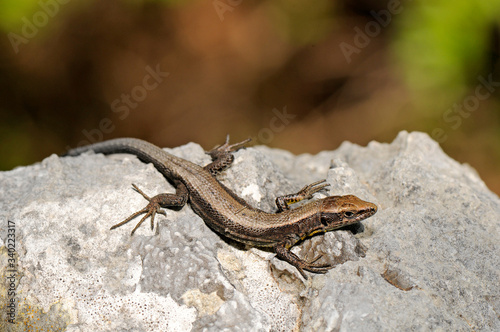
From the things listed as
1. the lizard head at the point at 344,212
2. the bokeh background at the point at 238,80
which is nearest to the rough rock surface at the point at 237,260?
the lizard head at the point at 344,212

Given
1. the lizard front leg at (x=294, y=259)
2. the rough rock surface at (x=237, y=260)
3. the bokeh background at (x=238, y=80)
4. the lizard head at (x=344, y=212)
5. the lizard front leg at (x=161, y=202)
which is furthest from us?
the bokeh background at (x=238, y=80)

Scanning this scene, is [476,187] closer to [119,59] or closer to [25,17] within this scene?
[119,59]

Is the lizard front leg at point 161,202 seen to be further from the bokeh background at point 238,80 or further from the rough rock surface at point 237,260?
the bokeh background at point 238,80

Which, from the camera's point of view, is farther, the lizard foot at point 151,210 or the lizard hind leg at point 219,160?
the lizard hind leg at point 219,160

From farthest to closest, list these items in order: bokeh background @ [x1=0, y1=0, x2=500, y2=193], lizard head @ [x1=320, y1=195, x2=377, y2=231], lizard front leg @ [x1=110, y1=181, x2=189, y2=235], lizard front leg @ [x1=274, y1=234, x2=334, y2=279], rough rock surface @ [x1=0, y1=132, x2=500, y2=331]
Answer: bokeh background @ [x1=0, y1=0, x2=500, y2=193]
lizard front leg @ [x1=110, y1=181, x2=189, y2=235]
lizard head @ [x1=320, y1=195, x2=377, y2=231]
lizard front leg @ [x1=274, y1=234, x2=334, y2=279]
rough rock surface @ [x1=0, y1=132, x2=500, y2=331]

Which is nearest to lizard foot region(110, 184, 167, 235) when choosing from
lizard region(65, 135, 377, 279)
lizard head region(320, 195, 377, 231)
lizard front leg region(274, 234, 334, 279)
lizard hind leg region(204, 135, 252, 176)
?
lizard region(65, 135, 377, 279)

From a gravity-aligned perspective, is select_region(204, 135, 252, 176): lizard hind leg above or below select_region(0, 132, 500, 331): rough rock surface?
above

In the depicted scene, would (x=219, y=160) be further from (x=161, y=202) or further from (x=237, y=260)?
(x=237, y=260)

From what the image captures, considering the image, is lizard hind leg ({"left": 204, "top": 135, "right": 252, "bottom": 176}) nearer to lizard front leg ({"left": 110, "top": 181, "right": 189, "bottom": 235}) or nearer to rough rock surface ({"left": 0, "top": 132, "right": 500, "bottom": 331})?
rough rock surface ({"left": 0, "top": 132, "right": 500, "bottom": 331})
